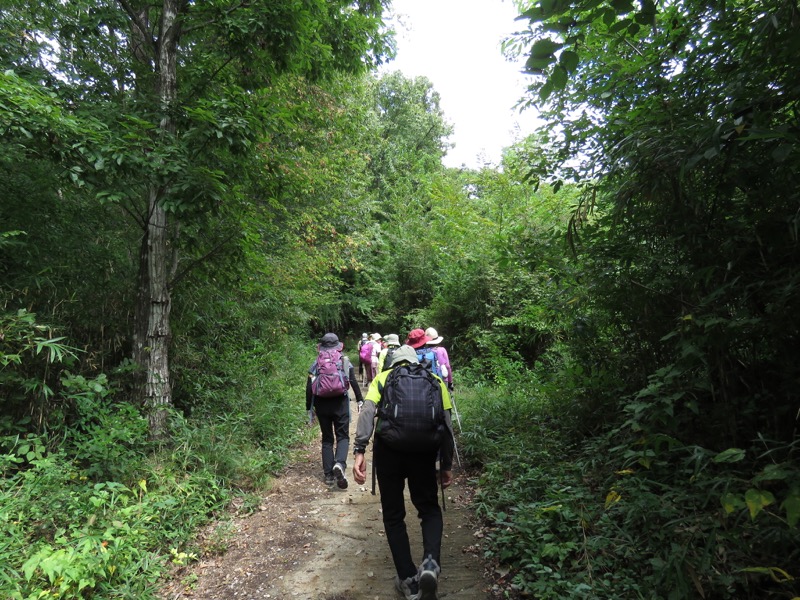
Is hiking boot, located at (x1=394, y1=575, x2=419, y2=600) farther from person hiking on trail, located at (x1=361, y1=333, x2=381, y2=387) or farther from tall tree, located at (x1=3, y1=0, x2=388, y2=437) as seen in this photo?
person hiking on trail, located at (x1=361, y1=333, x2=381, y2=387)

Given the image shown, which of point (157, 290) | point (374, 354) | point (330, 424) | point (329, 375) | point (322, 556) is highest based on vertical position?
point (157, 290)

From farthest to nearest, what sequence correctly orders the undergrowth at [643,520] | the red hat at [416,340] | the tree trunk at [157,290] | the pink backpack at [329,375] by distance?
the pink backpack at [329,375]
the tree trunk at [157,290]
the red hat at [416,340]
the undergrowth at [643,520]

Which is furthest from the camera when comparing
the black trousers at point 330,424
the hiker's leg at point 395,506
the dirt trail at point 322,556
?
the black trousers at point 330,424

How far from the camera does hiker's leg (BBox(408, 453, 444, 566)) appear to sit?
336 cm

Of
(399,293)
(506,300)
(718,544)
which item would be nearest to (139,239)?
(718,544)

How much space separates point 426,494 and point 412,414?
2.34 feet

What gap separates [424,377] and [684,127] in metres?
2.51

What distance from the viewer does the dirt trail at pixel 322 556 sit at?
3516 mm

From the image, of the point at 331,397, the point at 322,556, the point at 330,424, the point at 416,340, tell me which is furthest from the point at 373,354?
the point at 322,556

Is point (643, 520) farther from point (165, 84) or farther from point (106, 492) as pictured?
point (165, 84)

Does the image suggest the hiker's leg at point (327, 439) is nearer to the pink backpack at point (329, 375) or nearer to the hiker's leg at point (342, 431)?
the hiker's leg at point (342, 431)

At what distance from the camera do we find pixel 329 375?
5.62 metres

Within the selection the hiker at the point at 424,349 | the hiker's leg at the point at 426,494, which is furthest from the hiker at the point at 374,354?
the hiker's leg at the point at 426,494

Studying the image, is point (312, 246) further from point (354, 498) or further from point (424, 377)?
point (424, 377)
